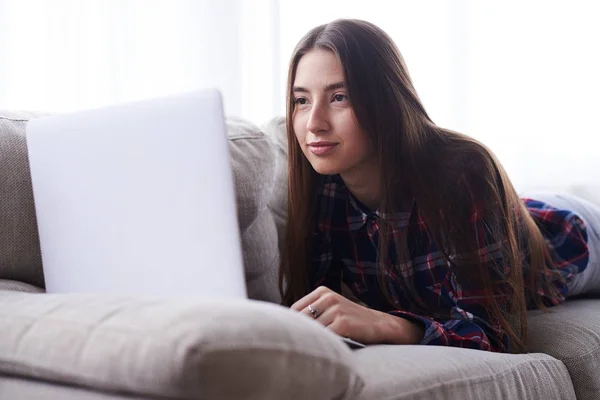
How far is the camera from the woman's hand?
4.38 ft

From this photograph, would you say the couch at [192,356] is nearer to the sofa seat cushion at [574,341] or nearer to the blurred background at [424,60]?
the sofa seat cushion at [574,341]

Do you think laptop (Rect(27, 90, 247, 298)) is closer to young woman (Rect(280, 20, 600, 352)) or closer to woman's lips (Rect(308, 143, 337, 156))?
young woman (Rect(280, 20, 600, 352))

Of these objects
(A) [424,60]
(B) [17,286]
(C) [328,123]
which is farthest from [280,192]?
(A) [424,60]

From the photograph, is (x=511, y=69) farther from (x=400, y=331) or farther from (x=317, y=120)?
(x=400, y=331)

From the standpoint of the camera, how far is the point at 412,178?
158cm

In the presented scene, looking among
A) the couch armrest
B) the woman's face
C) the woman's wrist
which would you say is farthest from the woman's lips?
the couch armrest

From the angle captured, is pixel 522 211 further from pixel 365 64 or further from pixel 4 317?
pixel 4 317

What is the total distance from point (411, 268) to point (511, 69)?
1405 mm

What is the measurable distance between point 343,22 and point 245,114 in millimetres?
1305

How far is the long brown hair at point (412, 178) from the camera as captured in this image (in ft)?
4.99

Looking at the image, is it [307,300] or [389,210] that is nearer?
[307,300]

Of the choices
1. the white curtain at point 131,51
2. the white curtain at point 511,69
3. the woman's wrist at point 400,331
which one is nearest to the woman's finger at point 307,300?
the woman's wrist at point 400,331

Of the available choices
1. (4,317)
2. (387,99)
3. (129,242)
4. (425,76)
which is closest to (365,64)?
(387,99)

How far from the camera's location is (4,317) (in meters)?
1.05
